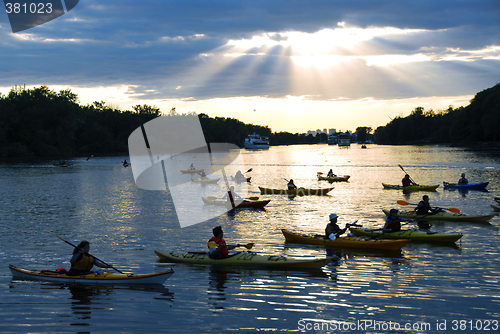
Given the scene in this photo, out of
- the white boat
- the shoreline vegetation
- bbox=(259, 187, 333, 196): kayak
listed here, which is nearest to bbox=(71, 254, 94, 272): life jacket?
bbox=(259, 187, 333, 196): kayak

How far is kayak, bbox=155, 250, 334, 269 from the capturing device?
13547mm

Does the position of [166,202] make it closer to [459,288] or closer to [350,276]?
[350,276]

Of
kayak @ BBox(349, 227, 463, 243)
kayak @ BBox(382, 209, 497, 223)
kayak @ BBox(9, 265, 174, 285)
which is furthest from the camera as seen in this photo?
kayak @ BBox(382, 209, 497, 223)

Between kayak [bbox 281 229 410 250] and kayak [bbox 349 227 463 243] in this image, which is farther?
kayak [bbox 349 227 463 243]

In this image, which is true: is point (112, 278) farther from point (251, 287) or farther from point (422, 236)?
point (422, 236)

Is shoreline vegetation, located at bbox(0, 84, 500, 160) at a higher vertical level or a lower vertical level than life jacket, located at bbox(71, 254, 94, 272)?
higher

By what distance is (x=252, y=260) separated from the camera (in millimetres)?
13859

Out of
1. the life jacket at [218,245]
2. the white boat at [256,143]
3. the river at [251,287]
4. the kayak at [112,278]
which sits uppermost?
the white boat at [256,143]

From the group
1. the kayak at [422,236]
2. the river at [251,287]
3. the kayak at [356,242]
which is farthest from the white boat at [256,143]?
the kayak at [356,242]

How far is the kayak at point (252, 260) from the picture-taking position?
44.4ft

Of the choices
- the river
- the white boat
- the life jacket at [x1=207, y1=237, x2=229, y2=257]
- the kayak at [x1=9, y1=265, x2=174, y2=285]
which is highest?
the white boat

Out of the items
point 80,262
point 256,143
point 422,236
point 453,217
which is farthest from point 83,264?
point 256,143

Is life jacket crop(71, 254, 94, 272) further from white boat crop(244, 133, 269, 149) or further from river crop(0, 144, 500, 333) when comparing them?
white boat crop(244, 133, 269, 149)

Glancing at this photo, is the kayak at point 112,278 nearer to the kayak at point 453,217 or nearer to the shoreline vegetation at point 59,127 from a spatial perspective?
the kayak at point 453,217
